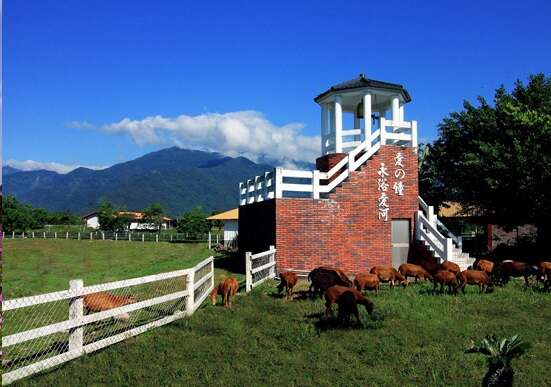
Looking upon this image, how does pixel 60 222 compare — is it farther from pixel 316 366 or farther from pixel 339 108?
pixel 316 366

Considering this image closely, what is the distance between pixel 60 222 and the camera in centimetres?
10450

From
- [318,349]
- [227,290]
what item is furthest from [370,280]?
[318,349]

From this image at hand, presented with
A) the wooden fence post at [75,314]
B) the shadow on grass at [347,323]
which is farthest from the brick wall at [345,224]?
the wooden fence post at [75,314]

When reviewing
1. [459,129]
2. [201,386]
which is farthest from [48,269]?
[201,386]

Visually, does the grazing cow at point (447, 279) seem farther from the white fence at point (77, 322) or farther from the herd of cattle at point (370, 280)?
the white fence at point (77, 322)

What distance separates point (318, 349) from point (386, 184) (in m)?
11.3

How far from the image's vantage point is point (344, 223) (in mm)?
17703

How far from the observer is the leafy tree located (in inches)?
2365

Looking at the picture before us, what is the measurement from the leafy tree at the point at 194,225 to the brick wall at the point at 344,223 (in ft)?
137

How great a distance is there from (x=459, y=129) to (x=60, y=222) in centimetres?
9648

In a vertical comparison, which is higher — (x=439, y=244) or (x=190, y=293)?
(x=439, y=244)

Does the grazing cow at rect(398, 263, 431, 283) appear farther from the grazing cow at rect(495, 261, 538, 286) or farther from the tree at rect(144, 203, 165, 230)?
the tree at rect(144, 203, 165, 230)

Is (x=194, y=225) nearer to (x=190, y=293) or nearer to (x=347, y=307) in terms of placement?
(x=190, y=293)

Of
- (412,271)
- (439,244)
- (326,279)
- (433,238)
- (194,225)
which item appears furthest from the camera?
(194,225)
